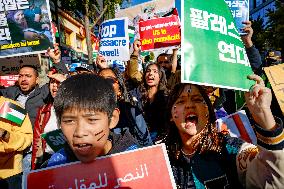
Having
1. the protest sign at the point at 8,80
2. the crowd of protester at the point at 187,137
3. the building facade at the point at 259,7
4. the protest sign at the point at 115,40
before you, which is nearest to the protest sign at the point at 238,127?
the crowd of protester at the point at 187,137

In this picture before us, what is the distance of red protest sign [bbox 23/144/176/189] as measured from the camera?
5.31 feet

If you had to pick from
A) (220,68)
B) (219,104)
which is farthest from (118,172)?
(219,104)

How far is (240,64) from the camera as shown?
7.09 feet

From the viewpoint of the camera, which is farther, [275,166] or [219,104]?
[219,104]

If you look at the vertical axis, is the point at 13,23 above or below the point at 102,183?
above

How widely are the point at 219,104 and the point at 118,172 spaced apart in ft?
7.25

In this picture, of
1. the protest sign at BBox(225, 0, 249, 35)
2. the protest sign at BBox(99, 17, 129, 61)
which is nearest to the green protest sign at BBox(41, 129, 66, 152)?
the protest sign at BBox(225, 0, 249, 35)

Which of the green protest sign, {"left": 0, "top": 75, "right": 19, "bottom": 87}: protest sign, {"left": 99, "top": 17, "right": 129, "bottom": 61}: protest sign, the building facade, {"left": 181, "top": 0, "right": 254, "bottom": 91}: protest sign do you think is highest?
the building facade

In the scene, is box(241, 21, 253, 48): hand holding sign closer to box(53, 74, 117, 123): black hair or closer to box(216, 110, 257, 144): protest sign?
box(216, 110, 257, 144): protest sign

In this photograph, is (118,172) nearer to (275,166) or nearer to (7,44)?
(275,166)

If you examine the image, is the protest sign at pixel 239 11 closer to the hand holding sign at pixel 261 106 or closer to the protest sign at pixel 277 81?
the protest sign at pixel 277 81

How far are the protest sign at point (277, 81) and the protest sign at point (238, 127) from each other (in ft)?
1.13

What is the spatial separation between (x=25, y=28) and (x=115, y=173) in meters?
3.07

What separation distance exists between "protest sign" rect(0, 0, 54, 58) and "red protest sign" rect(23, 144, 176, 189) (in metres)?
2.90
